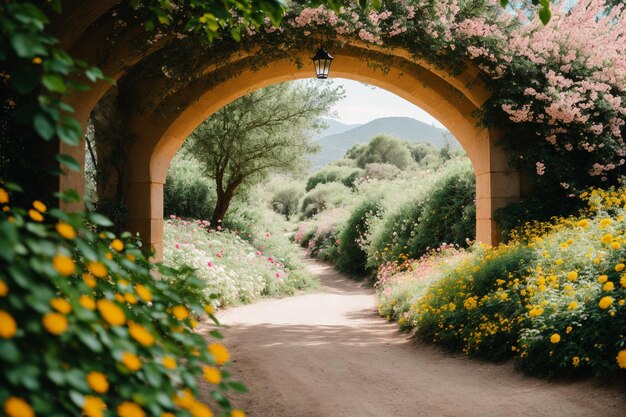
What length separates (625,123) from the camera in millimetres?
7406

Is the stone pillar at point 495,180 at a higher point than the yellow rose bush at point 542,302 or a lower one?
higher

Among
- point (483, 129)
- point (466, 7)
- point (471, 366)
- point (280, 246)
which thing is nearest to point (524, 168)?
point (483, 129)

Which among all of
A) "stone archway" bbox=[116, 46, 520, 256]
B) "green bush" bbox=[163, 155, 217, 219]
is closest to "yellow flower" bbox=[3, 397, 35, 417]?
"stone archway" bbox=[116, 46, 520, 256]

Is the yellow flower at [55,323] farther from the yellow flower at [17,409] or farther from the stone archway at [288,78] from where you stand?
the stone archway at [288,78]

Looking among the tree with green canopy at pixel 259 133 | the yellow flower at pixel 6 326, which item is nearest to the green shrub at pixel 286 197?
the tree with green canopy at pixel 259 133

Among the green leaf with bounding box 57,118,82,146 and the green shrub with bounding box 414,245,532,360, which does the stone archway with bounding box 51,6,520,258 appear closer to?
the green shrub with bounding box 414,245,532,360

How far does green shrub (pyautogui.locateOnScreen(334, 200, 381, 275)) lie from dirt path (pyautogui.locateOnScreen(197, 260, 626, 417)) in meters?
7.10

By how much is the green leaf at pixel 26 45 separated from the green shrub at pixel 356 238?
1311cm

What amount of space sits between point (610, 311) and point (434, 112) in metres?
5.93

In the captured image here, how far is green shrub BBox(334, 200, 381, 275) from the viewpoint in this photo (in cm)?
1455

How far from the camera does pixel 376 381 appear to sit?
4.45m

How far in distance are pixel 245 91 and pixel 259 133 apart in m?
4.12

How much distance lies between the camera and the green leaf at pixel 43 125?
1.26 metres

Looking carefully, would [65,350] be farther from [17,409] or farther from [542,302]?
[542,302]
